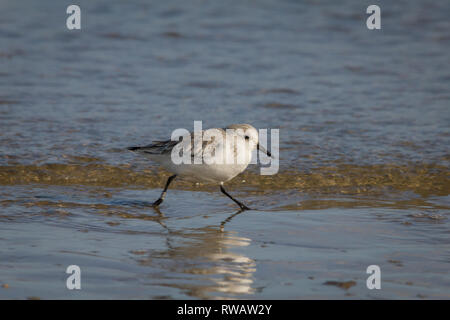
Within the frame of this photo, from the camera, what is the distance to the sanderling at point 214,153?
234 inches

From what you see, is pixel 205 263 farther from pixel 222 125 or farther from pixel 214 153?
pixel 222 125

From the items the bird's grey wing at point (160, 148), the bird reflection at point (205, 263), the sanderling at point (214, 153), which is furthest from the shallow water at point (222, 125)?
the bird's grey wing at point (160, 148)

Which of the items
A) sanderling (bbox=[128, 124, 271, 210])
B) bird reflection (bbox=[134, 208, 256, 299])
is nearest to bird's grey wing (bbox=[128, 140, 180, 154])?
sanderling (bbox=[128, 124, 271, 210])

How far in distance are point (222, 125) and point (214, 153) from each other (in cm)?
314

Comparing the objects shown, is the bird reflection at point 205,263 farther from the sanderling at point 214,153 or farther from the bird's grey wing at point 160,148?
the bird's grey wing at point 160,148

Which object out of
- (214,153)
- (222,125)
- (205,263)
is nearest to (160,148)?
(214,153)

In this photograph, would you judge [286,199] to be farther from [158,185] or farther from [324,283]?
[324,283]

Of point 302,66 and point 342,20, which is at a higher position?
point 342,20

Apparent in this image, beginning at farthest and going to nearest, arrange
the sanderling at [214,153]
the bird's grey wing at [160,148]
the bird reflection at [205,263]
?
the bird's grey wing at [160,148]
the sanderling at [214,153]
the bird reflection at [205,263]

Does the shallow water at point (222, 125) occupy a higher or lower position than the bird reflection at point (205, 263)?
higher

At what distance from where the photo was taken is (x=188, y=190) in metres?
6.84

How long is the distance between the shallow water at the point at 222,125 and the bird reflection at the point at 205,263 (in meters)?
0.02

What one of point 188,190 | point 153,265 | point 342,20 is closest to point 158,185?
point 188,190
